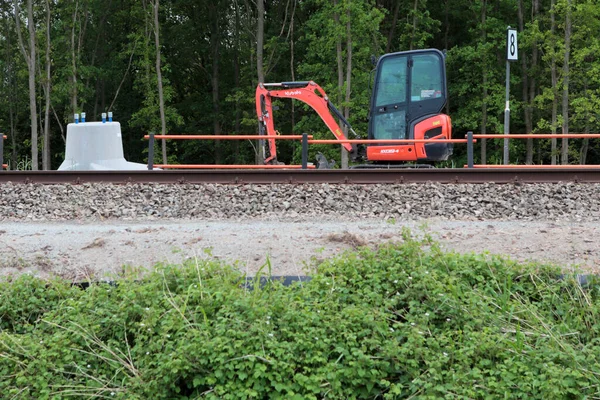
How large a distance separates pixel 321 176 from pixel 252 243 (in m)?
3.62

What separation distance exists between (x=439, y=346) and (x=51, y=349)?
3.04m

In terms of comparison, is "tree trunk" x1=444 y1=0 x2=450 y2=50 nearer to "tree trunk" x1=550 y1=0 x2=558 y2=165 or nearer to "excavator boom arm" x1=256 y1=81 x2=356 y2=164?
"tree trunk" x1=550 y1=0 x2=558 y2=165

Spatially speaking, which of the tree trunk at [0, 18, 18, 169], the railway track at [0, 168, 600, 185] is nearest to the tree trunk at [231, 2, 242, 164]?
the tree trunk at [0, 18, 18, 169]

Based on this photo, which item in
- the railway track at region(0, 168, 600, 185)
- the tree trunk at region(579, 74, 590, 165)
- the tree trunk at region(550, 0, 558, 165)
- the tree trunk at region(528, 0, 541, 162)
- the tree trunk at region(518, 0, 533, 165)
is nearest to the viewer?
the railway track at region(0, 168, 600, 185)

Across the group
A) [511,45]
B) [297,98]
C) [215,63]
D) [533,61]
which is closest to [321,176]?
[297,98]

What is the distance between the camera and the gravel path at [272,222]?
8508 millimetres

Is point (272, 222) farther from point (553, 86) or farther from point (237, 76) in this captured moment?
point (237, 76)

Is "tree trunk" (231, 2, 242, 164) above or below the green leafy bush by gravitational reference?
above

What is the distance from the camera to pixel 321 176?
40.4ft

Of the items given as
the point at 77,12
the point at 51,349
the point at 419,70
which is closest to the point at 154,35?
the point at 77,12

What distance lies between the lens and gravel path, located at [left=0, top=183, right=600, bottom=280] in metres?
8.51

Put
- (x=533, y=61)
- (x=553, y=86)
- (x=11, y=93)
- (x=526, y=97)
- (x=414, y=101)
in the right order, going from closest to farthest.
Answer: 1. (x=414, y=101)
2. (x=553, y=86)
3. (x=533, y=61)
4. (x=526, y=97)
5. (x=11, y=93)

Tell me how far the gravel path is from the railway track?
0.79ft

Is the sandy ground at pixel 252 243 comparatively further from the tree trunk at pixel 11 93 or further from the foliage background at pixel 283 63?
the tree trunk at pixel 11 93
